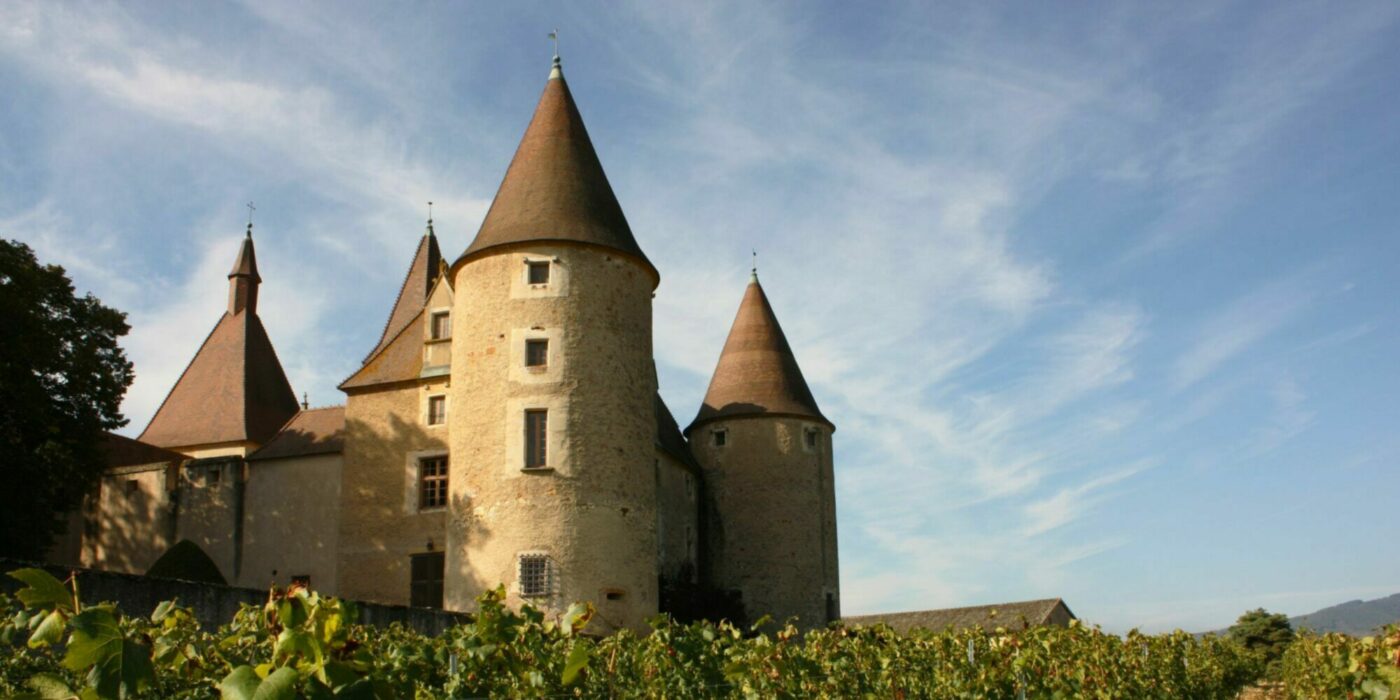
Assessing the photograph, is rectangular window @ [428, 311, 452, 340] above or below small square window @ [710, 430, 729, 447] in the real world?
above

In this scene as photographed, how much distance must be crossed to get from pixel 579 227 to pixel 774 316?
11170mm

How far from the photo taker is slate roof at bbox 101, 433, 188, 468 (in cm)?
2850

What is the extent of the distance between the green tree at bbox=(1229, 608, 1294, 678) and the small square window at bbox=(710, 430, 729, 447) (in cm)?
1481

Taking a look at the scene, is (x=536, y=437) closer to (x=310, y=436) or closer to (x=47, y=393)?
(x=310, y=436)

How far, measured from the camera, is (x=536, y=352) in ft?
69.6

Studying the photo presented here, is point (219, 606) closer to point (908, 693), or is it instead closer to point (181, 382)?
point (908, 693)

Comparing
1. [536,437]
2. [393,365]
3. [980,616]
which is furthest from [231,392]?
[980,616]

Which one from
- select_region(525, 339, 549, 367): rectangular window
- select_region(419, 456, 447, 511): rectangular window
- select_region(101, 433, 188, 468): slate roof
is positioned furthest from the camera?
select_region(101, 433, 188, 468): slate roof

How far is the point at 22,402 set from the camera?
20641 mm

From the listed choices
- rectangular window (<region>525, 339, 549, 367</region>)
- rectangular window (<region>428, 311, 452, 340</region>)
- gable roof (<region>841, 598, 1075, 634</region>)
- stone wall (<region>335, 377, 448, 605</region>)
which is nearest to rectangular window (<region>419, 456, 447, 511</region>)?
stone wall (<region>335, 377, 448, 605</region>)

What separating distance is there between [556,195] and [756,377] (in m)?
9.66

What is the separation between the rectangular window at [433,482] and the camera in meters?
22.8

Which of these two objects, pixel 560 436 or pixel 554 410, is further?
pixel 554 410

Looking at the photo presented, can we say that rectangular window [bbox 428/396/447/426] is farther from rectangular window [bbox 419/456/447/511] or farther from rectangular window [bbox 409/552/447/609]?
rectangular window [bbox 409/552/447/609]
